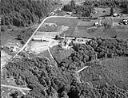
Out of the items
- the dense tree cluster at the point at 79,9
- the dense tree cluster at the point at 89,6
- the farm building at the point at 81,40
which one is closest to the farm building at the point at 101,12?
the dense tree cluster at the point at 89,6

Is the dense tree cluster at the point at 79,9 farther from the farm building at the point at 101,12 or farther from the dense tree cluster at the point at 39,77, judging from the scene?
the dense tree cluster at the point at 39,77

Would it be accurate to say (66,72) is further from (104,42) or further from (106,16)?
(106,16)

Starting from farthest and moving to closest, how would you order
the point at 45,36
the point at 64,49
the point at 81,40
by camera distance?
the point at 45,36, the point at 81,40, the point at 64,49

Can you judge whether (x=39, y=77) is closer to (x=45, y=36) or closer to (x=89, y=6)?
(x=45, y=36)

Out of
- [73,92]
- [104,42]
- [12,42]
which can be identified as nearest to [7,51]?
[12,42]

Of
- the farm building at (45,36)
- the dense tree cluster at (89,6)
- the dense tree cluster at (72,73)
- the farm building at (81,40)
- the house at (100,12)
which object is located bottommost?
the dense tree cluster at (72,73)

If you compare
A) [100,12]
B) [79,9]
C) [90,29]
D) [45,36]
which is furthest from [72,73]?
[79,9]

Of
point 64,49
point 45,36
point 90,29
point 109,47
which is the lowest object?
point 64,49
